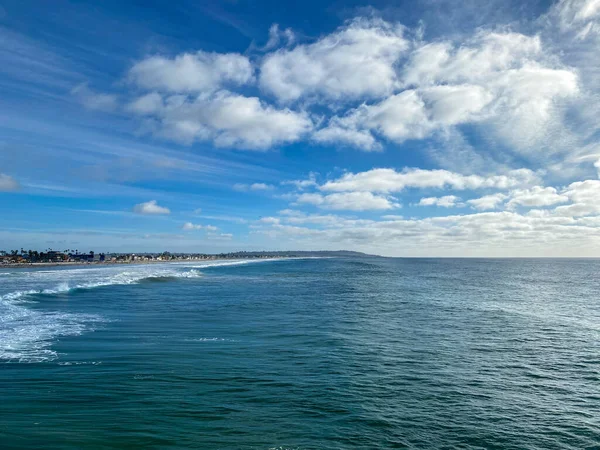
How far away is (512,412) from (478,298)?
40.0m

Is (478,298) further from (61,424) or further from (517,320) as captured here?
(61,424)

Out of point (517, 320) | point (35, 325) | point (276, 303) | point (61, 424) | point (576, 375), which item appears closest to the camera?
point (61, 424)

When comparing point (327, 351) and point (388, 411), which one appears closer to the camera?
point (388, 411)

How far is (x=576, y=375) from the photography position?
1870cm

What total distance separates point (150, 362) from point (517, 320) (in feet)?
95.6

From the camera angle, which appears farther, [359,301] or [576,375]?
[359,301]

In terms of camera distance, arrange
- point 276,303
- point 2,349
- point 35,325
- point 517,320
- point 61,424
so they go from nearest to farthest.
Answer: point 61,424 → point 2,349 → point 35,325 → point 517,320 → point 276,303

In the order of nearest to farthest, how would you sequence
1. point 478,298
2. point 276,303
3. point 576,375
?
point 576,375 → point 276,303 → point 478,298

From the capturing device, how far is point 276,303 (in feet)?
146

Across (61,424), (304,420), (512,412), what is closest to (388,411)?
(304,420)

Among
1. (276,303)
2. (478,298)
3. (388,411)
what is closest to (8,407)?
(388,411)

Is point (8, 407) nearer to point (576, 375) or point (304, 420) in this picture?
point (304, 420)

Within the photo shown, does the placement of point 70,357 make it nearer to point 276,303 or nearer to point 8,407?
point 8,407

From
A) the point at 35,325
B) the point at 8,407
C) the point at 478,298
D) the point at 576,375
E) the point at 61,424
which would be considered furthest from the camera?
the point at 478,298
